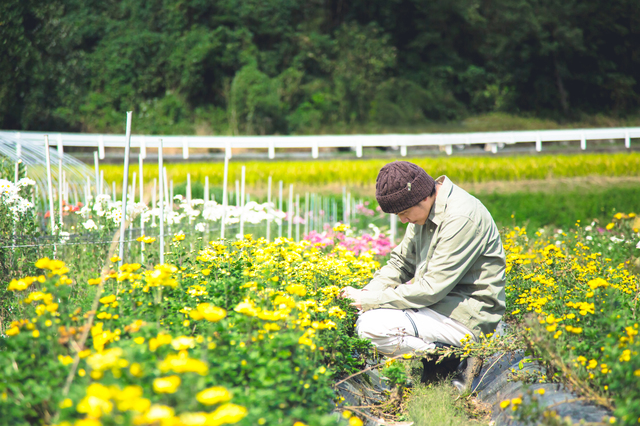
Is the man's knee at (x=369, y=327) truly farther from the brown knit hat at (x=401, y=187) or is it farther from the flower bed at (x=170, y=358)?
the brown knit hat at (x=401, y=187)

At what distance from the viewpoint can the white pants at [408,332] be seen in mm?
2885

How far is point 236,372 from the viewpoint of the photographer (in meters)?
1.93

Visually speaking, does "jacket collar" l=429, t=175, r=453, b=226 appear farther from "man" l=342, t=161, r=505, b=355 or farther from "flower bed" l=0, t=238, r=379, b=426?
"flower bed" l=0, t=238, r=379, b=426

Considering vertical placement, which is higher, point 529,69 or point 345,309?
point 529,69

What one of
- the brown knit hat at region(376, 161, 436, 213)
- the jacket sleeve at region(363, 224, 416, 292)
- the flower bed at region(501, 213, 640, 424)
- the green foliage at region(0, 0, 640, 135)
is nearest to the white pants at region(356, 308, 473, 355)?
the jacket sleeve at region(363, 224, 416, 292)

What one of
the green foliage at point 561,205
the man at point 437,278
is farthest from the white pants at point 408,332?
the green foliage at point 561,205

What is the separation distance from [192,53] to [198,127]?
395 centimetres

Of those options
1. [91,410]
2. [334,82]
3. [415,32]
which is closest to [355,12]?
[415,32]

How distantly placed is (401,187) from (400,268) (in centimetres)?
74

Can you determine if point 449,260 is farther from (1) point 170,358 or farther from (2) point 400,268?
(1) point 170,358

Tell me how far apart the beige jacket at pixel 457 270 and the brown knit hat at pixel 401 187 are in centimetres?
18

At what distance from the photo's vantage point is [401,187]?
2.77 meters

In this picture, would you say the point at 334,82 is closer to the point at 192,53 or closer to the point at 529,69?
the point at 192,53

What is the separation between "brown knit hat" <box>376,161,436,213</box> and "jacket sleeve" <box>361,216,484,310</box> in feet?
0.76
